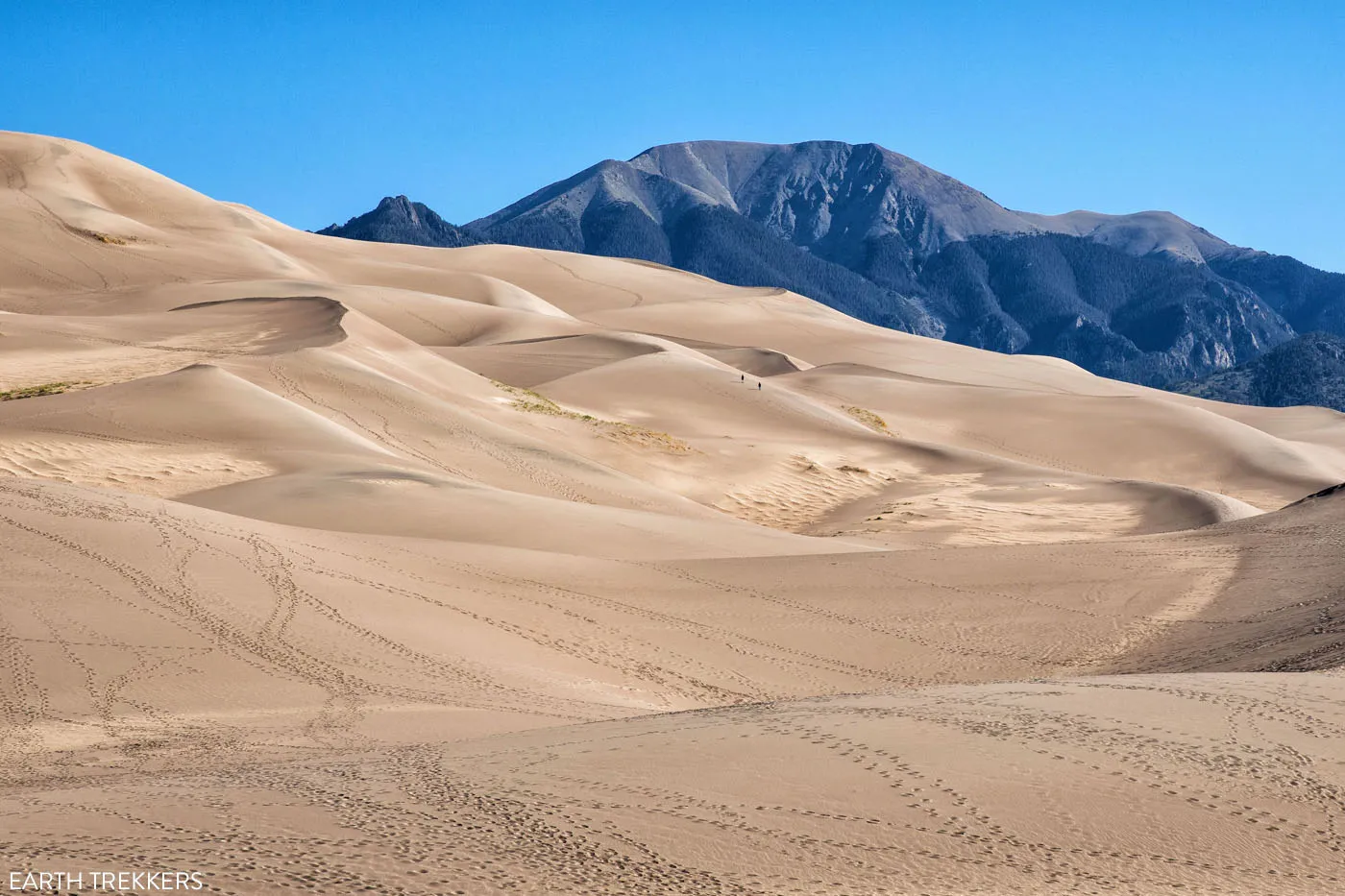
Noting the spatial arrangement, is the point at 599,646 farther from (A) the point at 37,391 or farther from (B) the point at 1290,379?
(B) the point at 1290,379

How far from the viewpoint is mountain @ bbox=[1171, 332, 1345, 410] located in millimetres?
79188

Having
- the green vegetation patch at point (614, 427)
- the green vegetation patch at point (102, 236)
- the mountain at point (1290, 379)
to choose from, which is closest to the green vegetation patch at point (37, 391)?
the green vegetation patch at point (614, 427)

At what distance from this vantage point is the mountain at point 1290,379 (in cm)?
7919

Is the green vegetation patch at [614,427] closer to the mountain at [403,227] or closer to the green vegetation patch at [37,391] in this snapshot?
the green vegetation patch at [37,391]

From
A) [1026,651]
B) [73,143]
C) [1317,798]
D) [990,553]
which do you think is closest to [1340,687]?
[1317,798]

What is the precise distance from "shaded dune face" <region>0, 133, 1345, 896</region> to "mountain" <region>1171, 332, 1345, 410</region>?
53994 mm

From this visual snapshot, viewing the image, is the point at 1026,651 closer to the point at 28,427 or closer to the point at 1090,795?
the point at 1090,795

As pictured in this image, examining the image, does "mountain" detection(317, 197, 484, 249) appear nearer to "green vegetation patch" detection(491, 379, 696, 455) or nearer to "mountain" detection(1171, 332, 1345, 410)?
"mountain" detection(1171, 332, 1345, 410)

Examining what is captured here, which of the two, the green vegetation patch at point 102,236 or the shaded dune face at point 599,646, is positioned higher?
the green vegetation patch at point 102,236

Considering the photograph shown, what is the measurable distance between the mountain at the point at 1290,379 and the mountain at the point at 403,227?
358 ft

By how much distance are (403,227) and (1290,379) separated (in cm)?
12053

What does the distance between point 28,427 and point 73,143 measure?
2004 inches

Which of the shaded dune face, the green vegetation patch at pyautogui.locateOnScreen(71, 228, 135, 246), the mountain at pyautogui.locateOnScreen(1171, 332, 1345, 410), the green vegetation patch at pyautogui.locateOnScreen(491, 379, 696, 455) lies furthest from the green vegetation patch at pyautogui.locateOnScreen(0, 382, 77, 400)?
the mountain at pyautogui.locateOnScreen(1171, 332, 1345, 410)

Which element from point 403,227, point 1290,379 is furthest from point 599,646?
point 403,227
